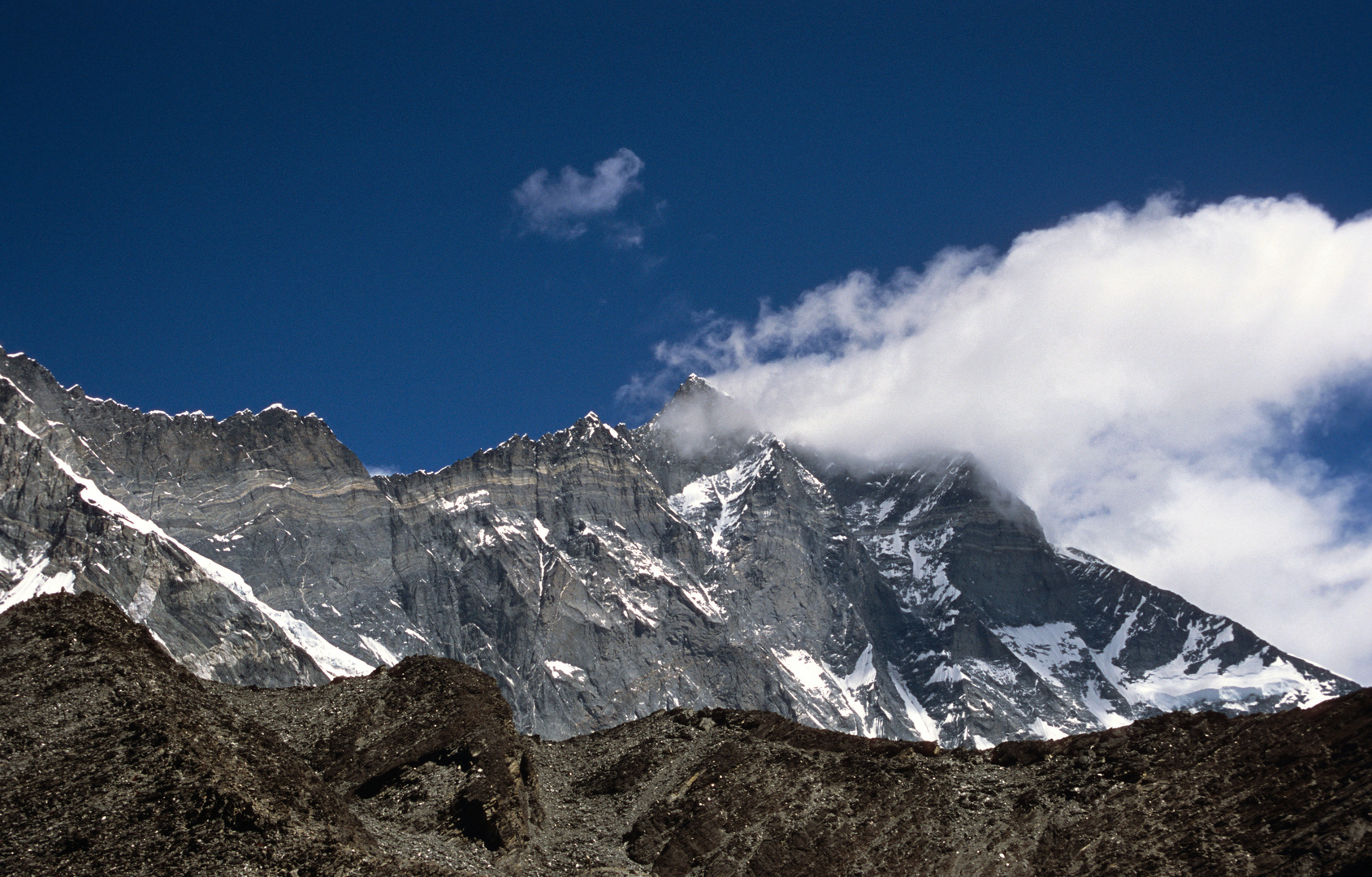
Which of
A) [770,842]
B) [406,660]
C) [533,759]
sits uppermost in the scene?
[406,660]

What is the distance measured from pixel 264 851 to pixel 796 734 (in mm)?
36720

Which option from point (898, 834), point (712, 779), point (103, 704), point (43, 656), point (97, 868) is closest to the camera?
point (97, 868)

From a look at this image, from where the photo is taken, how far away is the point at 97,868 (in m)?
40.4

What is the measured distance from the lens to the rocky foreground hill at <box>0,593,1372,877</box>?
4372cm

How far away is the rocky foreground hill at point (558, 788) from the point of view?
43.7 meters

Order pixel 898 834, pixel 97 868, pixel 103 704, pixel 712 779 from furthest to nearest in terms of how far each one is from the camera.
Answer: pixel 712 779 → pixel 898 834 → pixel 103 704 → pixel 97 868

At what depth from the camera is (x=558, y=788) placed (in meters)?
69.0

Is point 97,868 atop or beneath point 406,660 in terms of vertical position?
beneath

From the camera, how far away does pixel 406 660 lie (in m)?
74.7

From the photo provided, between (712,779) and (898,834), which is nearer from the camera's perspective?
(898,834)

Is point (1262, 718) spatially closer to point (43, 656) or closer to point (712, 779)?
point (712, 779)

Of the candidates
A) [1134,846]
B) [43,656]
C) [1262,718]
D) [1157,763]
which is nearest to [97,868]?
[43,656]

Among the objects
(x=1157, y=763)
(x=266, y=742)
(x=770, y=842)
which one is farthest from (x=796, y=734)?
(x=266, y=742)

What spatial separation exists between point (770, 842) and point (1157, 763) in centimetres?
1938
